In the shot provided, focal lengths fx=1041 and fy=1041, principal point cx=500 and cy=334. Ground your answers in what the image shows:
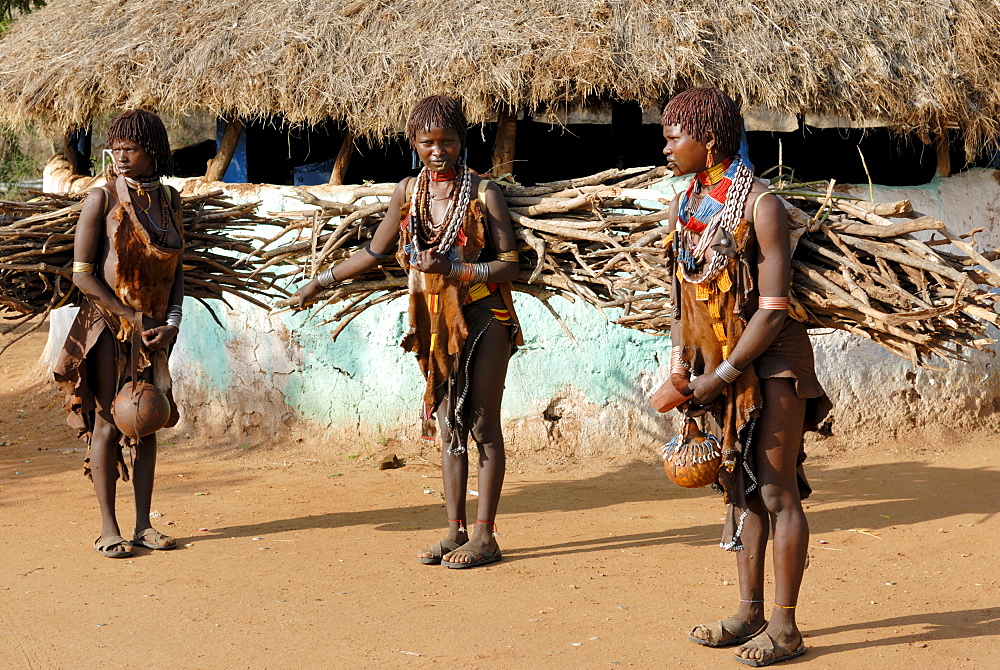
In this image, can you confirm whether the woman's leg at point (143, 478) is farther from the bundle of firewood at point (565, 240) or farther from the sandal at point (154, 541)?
the bundle of firewood at point (565, 240)

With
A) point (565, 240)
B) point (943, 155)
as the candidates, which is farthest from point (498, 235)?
point (943, 155)

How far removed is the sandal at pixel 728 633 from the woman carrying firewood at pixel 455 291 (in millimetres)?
1194

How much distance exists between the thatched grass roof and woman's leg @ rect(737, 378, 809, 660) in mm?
3454

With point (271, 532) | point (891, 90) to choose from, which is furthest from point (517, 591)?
point (891, 90)

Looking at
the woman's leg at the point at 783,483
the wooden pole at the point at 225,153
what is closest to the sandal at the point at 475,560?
the woman's leg at the point at 783,483

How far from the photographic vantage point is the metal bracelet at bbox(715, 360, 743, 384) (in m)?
3.04

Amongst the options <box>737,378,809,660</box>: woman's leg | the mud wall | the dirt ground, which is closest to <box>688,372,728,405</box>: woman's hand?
<box>737,378,809,660</box>: woman's leg

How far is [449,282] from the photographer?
409 cm

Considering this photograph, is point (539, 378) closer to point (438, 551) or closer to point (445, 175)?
point (438, 551)

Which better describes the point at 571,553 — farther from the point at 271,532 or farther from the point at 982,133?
the point at 982,133

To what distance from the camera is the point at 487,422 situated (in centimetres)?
423

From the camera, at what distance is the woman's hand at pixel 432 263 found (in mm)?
3936

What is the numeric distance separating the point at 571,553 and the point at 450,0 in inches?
153

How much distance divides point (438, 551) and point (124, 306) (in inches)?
64.0
